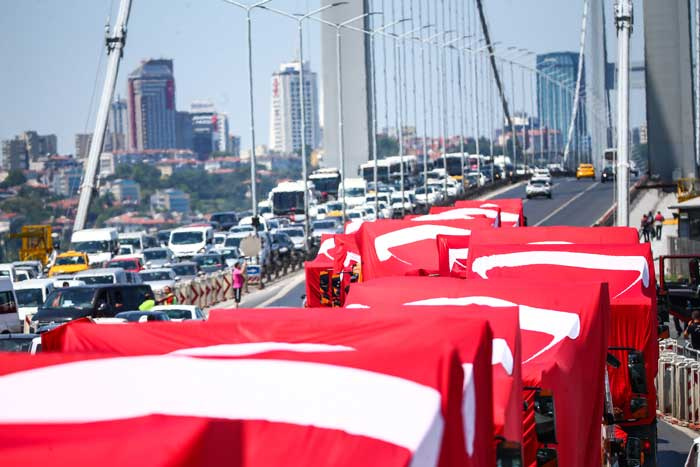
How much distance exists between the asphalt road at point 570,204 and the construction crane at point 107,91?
78.2ft

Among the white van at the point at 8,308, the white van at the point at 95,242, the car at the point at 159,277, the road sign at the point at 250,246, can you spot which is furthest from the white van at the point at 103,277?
the white van at the point at 95,242

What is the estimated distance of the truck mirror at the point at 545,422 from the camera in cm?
881

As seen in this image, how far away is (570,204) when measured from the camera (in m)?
92.2

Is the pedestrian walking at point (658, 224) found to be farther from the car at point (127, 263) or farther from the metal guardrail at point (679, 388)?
the metal guardrail at point (679, 388)

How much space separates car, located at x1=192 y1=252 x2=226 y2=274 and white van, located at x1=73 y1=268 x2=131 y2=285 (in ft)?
38.5

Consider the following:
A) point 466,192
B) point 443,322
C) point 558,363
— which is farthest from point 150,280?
point 466,192

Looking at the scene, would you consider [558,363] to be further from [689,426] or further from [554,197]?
[554,197]

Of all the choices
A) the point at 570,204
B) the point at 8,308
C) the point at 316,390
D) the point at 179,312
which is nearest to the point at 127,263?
the point at 8,308

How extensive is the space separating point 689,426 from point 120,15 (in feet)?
143

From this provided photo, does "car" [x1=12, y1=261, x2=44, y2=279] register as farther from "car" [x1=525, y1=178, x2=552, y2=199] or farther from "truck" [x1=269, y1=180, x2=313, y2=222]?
"car" [x1=525, y1=178, x2=552, y2=199]

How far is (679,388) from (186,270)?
27203mm

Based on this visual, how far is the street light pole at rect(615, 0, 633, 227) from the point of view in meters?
39.0

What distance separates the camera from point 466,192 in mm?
97188

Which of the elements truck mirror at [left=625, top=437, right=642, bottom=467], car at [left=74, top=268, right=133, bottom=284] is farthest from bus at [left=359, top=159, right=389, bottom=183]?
truck mirror at [left=625, top=437, right=642, bottom=467]
